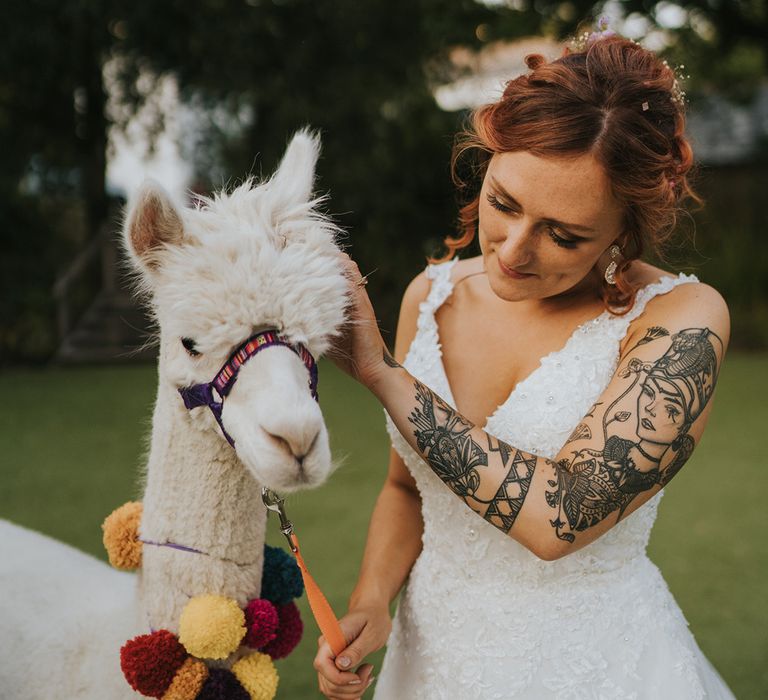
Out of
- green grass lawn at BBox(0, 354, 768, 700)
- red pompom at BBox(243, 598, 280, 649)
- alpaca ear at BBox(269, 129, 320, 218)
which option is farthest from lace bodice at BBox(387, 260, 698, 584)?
green grass lawn at BBox(0, 354, 768, 700)

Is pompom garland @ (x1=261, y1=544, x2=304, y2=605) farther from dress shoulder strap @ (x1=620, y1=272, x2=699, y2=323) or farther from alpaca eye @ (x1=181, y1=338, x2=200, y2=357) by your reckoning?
dress shoulder strap @ (x1=620, y1=272, x2=699, y2=323)

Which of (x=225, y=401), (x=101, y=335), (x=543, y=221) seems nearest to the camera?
(x=225, y=401)

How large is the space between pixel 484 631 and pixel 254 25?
985 centimetres

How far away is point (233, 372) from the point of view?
1.31 metres

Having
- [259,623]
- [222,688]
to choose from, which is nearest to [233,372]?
[259,623]

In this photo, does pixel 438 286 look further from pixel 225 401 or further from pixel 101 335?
pixel 101 335

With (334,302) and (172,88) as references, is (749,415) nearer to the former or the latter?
(334,302)

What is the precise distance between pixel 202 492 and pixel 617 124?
101 centimetres

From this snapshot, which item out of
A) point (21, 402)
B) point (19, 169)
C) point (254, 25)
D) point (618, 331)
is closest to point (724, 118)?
point (254, 25)

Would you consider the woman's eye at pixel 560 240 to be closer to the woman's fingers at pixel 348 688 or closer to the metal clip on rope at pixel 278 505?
the metal clip on rope at pixel 278 505

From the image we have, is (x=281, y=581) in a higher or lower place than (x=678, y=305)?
lower

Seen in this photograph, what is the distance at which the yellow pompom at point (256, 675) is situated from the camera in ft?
5.03

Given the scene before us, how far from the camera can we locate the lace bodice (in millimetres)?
1677

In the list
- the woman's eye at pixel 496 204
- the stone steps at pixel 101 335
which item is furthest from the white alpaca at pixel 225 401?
the stone steps at pixel 101 335
